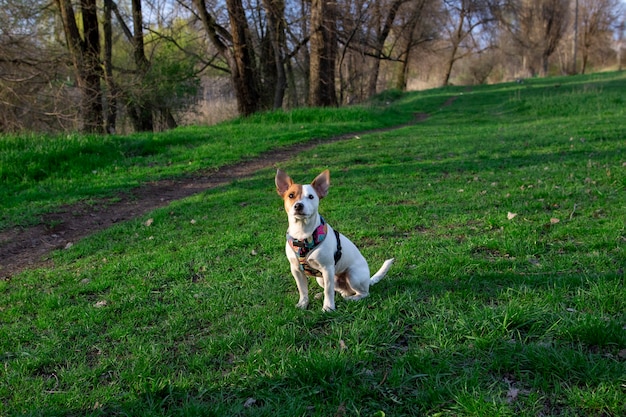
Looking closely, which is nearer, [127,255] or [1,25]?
[127,255]

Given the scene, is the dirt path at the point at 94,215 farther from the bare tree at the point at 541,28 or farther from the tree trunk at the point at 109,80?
the bare tree at the point at 541,28

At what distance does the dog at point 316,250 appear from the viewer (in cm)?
356

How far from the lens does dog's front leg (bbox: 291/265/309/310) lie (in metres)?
3.73

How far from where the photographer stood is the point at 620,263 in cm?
400

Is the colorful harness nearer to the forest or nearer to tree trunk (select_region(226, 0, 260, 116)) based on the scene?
the forest

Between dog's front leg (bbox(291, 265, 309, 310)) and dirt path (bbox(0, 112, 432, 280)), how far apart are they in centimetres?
349

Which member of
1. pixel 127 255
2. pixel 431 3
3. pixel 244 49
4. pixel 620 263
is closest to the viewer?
pixel 620 263

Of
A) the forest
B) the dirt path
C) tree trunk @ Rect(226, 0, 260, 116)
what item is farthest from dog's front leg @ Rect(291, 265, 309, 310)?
tree trunk @ Rect(226, 0, 260, 116)

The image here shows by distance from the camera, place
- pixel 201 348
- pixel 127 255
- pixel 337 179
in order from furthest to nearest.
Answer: pixel 337 179 < pixel 127 255 < pixel 201 348

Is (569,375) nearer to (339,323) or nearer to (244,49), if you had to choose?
(339,323)

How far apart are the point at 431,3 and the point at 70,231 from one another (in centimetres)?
2923

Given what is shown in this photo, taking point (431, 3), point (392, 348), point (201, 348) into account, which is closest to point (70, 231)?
point (201, 348)

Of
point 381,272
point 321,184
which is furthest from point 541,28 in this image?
point 321,184

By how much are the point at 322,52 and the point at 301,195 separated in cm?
1527
